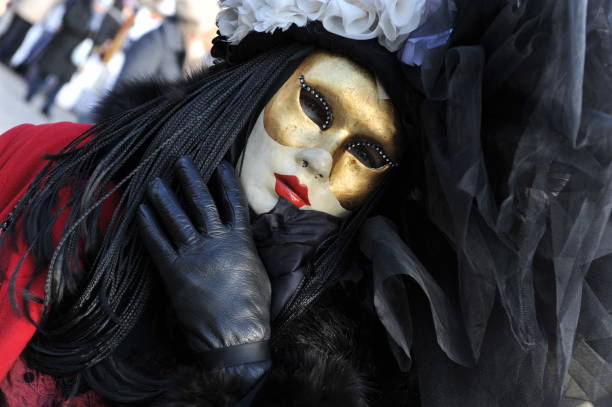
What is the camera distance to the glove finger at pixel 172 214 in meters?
1.53

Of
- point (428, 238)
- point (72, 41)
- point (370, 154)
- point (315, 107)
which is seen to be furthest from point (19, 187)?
point (72, 41)

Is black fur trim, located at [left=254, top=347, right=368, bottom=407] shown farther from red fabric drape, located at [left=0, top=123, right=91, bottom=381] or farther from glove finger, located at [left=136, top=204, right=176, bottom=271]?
red fabric drape, located at [left=0, top=123, right=91, bottom=381]

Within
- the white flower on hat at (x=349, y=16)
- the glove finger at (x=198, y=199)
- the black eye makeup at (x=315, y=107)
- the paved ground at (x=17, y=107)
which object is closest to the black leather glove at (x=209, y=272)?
the glove finger at (x=198, y=199)

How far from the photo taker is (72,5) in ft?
16.5

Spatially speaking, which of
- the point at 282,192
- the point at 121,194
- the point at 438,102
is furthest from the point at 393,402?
the point at 121,194

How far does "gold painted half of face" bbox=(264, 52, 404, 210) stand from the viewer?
5.63ft

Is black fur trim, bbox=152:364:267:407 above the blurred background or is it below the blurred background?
above

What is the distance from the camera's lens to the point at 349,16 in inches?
65.9

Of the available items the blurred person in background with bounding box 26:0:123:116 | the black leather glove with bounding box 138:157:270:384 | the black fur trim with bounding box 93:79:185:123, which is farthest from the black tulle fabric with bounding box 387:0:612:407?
the blurred person in background with bounding box 26:0:123:116

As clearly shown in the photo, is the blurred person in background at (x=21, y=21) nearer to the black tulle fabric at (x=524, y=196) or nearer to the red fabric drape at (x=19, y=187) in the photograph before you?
the red fabric drape at (x=19, y=187)

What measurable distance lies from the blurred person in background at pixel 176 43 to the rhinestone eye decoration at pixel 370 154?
3.06 m

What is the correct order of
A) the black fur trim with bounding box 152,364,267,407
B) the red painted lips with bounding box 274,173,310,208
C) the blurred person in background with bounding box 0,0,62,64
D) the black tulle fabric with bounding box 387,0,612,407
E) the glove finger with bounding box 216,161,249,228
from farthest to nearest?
the blurred person in background with bounding box 0,0,62,64 → the red painted lips with bounding box 274,173,310,208 → the glove finger with bounding box 216,161,249,228 → the black fur trim with bounding box 152,364,267,407 → the black tulle fabric with bounding box 387,0,612,407

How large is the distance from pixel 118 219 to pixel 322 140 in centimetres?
57

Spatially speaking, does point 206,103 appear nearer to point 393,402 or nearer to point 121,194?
point 121,194
